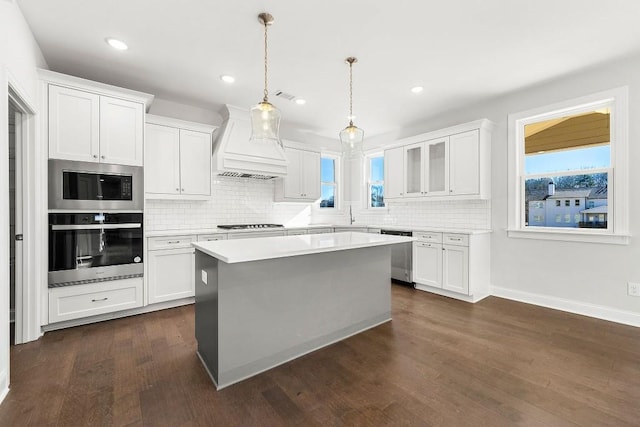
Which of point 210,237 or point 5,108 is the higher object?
point 5,108

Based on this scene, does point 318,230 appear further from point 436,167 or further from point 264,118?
point 264,118

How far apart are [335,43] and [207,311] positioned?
2553 mm

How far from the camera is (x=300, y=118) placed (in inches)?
195

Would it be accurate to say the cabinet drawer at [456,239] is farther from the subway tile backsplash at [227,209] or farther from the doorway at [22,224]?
the doorway at [22,224]

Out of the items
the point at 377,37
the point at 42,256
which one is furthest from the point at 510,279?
the point at 42,256

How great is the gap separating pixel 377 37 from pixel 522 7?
1099mm

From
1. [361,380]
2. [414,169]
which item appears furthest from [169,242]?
[414,169]

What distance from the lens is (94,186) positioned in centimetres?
306

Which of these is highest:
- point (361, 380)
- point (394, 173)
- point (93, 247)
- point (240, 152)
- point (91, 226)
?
point (240, 152)

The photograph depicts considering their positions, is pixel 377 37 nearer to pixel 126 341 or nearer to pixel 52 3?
pixel 52 3

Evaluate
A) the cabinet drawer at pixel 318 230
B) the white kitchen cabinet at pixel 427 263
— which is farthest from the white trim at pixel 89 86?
the white kitchen cabinet at pixel 427 263

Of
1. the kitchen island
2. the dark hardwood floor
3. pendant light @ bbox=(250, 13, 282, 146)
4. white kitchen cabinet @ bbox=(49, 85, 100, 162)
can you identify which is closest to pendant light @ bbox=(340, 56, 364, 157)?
pendant light @ bbox=(250, 13, 282, 146)

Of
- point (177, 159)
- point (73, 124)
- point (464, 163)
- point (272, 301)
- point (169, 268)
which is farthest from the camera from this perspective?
point (464, 163)

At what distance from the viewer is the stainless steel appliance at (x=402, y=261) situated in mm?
4531
